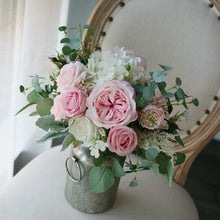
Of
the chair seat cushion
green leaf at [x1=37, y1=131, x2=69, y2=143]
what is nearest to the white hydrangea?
green leaf at [x1=37, y1=131, x2=69, y2=143]

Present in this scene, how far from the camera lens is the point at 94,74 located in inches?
17.1

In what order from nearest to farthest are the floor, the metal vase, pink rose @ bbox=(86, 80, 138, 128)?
1. pink rose @ bbox=(86, 80, 138, 128)
2. the metal vase
3. the floor

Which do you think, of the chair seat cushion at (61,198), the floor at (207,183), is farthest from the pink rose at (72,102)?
the floor at (207,183)

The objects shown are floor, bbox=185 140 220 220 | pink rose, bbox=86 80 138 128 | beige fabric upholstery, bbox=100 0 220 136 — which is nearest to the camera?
pink rose, bbox=86 80 138 128

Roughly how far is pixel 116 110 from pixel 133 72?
0.08m

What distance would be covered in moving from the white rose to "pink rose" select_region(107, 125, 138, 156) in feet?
0.09

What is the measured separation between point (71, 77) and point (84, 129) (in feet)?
0.27

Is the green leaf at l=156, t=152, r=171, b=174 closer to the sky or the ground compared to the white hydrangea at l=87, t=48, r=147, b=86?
closer to the ground

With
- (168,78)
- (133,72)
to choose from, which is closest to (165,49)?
(168,78)

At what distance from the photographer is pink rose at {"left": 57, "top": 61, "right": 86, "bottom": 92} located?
16.6 inches

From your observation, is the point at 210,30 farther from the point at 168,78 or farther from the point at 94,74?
the point at 94,74

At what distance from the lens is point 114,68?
16.8 inches

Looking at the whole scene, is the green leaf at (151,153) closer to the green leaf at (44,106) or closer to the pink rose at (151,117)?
the pink rose at (151,117)

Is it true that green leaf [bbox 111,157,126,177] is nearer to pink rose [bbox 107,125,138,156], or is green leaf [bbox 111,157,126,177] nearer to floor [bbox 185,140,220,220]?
pink rose [bbox 107,125,138,156]
